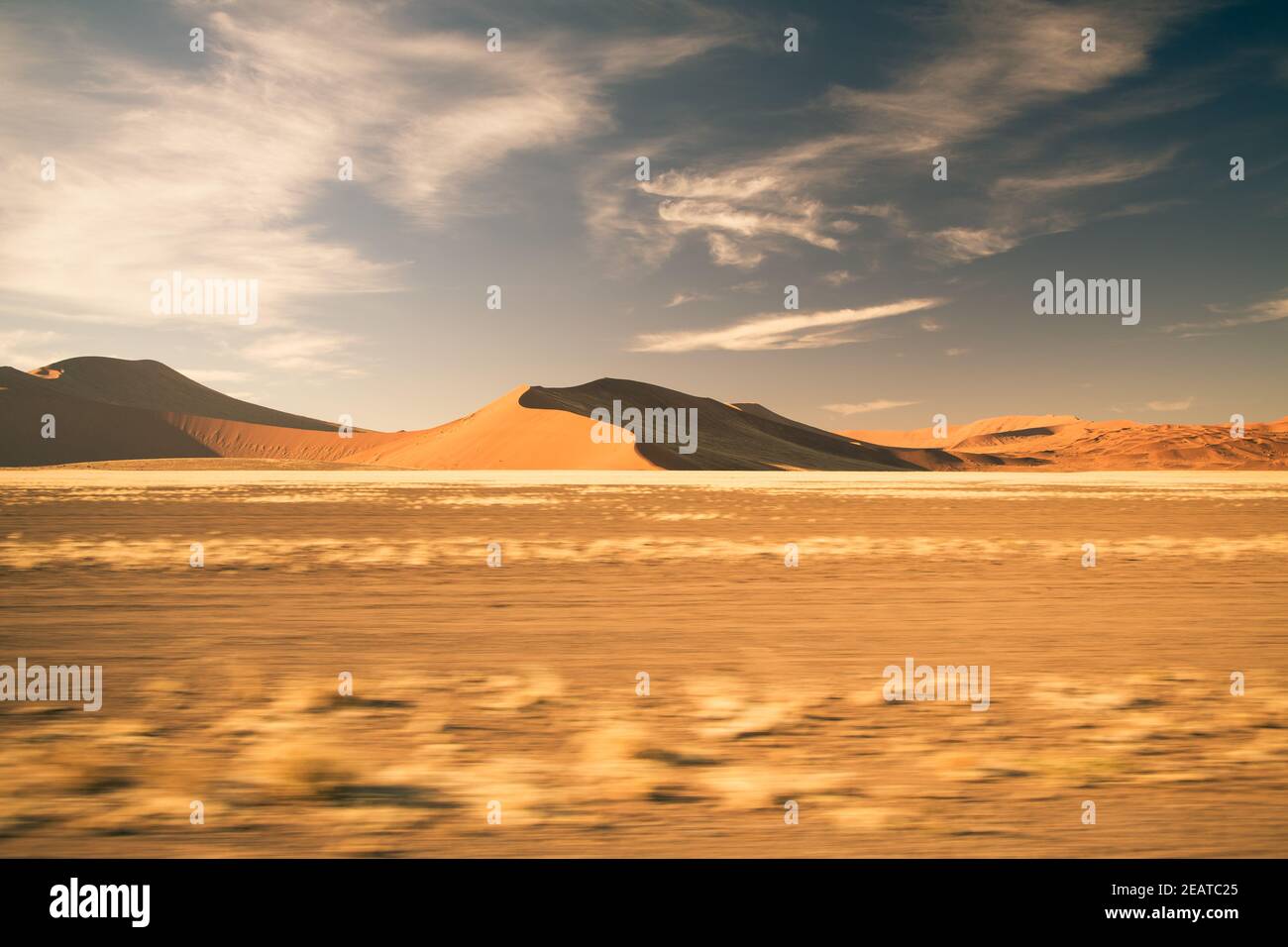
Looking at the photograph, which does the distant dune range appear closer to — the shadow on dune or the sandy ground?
the shadow on dune

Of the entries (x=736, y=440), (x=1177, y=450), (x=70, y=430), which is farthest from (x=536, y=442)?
(x=1177, y=450)

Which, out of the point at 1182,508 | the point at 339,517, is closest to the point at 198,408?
the point at 339,517

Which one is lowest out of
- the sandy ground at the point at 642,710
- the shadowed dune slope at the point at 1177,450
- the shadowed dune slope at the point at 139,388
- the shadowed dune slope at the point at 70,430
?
the sandy ground at the point at 642,710

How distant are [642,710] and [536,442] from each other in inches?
4088

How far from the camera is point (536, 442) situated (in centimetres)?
10775

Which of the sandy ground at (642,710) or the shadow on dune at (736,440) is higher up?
the shadow on dune at (736,440)

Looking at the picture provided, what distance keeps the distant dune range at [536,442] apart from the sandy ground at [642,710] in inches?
3088

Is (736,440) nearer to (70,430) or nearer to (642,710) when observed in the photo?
(70,430)

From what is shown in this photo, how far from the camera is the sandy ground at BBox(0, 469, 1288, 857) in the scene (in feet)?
11.5

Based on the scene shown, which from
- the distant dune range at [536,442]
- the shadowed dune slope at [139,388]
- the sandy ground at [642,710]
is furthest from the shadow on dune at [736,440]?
the shadowed dune slope at [139,388]

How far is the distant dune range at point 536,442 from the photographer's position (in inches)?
4198

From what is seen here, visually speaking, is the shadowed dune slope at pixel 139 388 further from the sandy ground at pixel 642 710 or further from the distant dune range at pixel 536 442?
the sandy ground at pixel 642 710

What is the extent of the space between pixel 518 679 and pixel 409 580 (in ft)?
17.3

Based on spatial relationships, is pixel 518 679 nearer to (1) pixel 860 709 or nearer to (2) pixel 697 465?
(1) pixel 860 709
